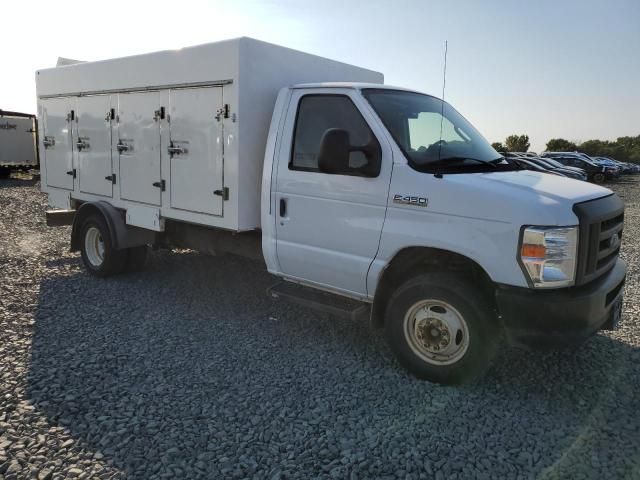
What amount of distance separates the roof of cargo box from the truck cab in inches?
18.7

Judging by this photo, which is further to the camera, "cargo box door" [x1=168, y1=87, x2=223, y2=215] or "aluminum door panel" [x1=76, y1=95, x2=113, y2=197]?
"aluminum door panel" [x1=76, y1=95, x2=113, y2=197]

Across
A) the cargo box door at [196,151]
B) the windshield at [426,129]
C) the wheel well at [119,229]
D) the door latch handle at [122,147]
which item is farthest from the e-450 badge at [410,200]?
the door latch handle at [122,147]

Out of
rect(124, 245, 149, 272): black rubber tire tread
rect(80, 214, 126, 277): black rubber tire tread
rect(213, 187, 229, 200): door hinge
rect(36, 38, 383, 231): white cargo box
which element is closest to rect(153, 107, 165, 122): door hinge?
rect(36, 38, 383, 231): white cargo box

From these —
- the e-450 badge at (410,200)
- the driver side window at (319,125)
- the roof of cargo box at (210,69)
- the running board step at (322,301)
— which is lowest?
the running board step at (322,301)

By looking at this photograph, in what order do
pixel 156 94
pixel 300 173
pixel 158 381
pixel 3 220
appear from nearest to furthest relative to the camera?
1. pixel 158 381
2. pixel 300 173
3. pixel 156 94
4. pixel 3 220

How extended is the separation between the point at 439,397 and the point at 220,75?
12.0 feet

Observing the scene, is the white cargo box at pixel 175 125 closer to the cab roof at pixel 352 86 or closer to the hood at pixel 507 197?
the cab roof at pixel 352 86

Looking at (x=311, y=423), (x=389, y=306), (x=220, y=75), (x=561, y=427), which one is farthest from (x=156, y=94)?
(x=561, y=427)

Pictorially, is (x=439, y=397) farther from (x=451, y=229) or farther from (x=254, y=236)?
(x=254, y=236)

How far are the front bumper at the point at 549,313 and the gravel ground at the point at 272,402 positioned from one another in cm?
62

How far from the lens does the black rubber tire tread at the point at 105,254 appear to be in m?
7.02

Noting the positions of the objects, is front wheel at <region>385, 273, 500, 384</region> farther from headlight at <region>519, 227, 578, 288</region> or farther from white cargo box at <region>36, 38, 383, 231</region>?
white cargo box at <region>36, 38, 383, 231</region>

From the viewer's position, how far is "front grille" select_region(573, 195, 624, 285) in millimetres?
3766

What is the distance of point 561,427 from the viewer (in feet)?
Result: 12.4
